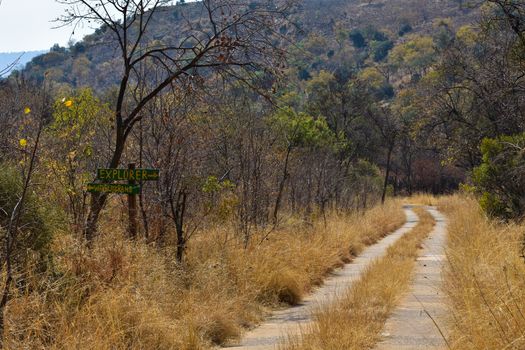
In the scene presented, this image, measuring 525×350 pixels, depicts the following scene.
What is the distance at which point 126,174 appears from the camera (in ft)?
31.0

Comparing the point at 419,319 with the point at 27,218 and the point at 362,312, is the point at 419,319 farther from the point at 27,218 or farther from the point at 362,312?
the point at 27,218

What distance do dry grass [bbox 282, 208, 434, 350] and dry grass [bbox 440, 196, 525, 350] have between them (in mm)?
802

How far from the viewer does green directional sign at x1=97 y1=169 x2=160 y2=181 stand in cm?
930

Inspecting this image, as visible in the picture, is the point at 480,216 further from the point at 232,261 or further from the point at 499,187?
the point at 232,261

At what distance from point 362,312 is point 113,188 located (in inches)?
132

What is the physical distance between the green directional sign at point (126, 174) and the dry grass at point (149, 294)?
0.75m

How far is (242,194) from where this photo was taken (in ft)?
47.7

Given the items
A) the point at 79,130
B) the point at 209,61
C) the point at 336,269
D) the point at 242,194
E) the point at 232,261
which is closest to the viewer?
the point at 209,61

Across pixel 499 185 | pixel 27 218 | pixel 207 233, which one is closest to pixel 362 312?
pixel 27 218

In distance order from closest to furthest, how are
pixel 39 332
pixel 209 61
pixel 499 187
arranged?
1. pixel 39 332
2. pixel 209 61
3. pixel 499 187

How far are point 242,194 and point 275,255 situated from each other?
2.25 metres

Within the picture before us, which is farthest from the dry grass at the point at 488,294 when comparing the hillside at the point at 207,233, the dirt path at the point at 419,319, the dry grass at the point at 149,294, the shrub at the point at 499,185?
the shrub at the point at 499,185

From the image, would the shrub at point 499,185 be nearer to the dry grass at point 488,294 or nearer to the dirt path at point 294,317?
the dirt path at point 294,317

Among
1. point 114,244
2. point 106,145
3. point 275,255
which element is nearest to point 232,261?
point 275,255
